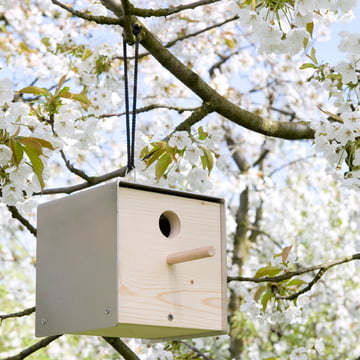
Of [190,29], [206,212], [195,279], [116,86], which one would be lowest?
[195,279]

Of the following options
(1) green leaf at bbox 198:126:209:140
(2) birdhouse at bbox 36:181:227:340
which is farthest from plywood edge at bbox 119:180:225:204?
(1) green leaf at bbox 198:126:209:140

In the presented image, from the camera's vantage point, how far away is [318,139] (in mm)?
2689

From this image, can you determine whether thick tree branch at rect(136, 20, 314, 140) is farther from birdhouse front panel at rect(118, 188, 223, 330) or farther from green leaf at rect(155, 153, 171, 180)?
birdhouse front panel at rect(118, 188, 223, 330)

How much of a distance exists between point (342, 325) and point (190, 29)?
3.17 m

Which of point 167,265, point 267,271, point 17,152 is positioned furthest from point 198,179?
point 17,152

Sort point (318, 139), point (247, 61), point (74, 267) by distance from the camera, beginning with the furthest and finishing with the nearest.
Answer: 1. point (247, 61)
2. point (318, 139)
3. point (74, 267)

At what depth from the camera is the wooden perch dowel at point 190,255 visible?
204cm

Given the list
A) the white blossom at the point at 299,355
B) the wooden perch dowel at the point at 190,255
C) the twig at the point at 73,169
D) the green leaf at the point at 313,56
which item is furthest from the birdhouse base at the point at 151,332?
the green leaf at the point at 313,56

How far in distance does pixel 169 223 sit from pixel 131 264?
0.23 meters

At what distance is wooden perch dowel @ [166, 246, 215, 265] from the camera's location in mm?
2037

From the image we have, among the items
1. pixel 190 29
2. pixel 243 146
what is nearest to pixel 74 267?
pixel 190 29

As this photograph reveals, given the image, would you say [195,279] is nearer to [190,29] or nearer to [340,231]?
[190,29]

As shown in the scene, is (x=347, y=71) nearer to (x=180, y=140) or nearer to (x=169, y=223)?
(x=180, y=140)

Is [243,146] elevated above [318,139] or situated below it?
above
